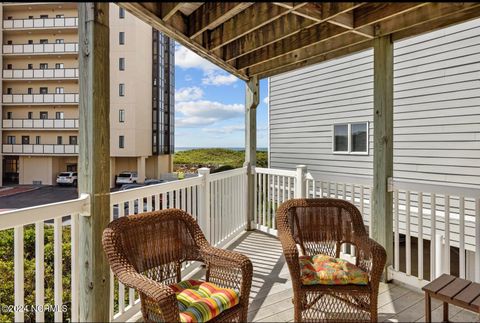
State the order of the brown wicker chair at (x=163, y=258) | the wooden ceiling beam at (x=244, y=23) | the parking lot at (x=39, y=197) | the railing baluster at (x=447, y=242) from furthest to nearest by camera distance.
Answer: the parking lot at (x=39, y=197), the railing baluster at (x=447, y=242), the wooden ceiling beam at (x=244, y=23), the brown wicker chair at (x=163, y=258)

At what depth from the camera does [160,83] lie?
20.9m

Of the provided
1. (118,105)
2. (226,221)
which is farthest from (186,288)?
(118,105)

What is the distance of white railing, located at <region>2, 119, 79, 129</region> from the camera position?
51.8ft

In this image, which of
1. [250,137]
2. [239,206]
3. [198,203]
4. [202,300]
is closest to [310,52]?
[250,137]

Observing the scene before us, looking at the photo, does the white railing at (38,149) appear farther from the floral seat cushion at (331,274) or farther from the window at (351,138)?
the floral seat cushion at (331,274)

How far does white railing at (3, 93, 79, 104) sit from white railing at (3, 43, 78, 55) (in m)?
2.35

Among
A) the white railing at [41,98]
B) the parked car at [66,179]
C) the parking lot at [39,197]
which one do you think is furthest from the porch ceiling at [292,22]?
the parked car at [66,179]

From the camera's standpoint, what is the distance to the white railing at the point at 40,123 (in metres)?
15.8

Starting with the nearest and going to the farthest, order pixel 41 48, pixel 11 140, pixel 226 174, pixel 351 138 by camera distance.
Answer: pixel 226 174, pixel 351 138, pixel 41 48, pixel 11 140

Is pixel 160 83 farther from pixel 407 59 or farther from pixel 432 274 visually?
pixel 432 274

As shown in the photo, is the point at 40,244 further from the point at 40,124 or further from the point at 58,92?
the point at 40,124

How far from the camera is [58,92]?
52.3 ft

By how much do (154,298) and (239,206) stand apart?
3.20 m

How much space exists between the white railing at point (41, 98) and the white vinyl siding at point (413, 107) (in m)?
12.3
